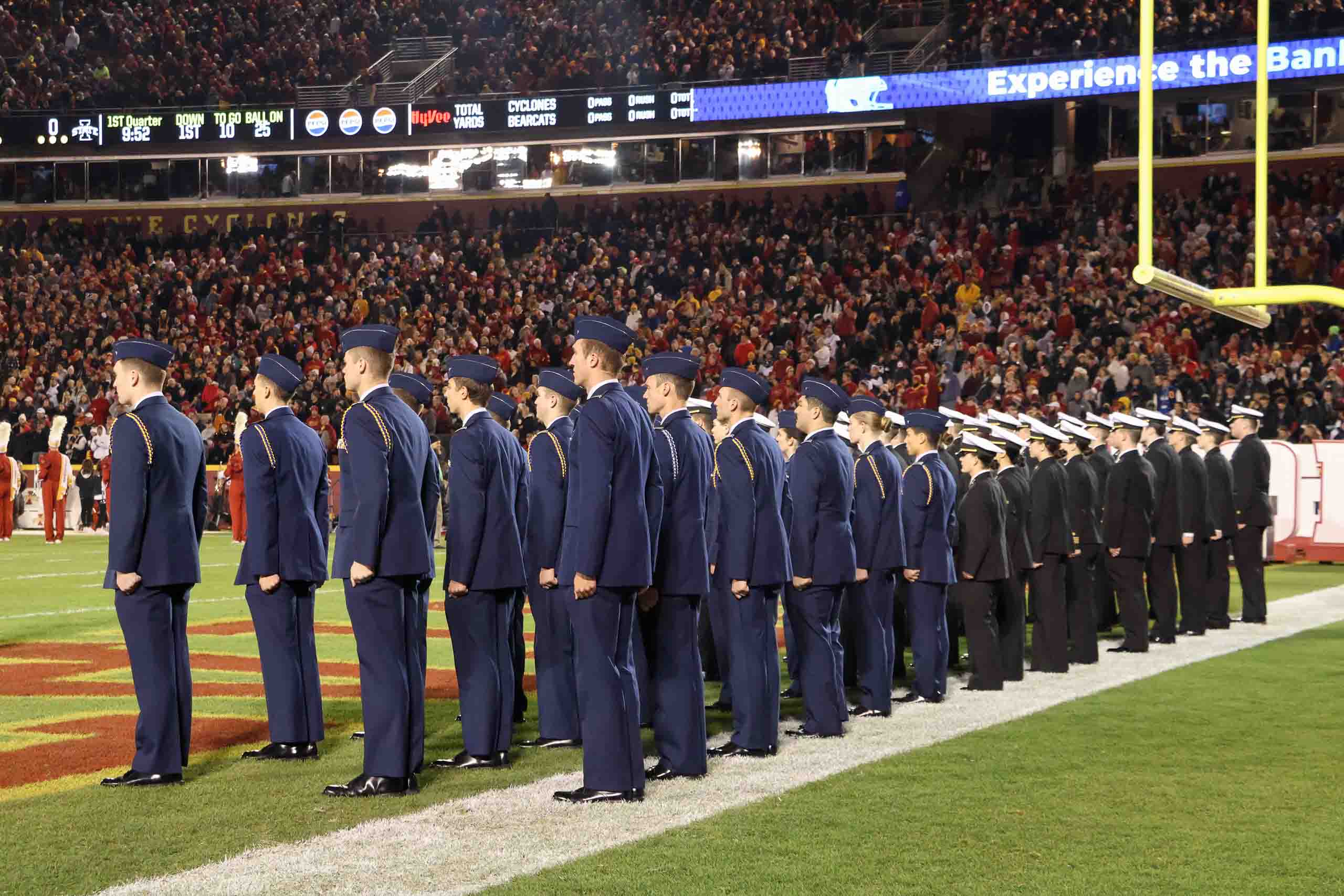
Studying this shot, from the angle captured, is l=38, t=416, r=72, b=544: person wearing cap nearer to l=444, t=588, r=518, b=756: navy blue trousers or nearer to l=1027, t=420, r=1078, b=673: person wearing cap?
l=1027, t=420, r=1078, b=673: person wearing cap

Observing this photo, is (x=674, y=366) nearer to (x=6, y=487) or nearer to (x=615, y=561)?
(x=615, y=561)

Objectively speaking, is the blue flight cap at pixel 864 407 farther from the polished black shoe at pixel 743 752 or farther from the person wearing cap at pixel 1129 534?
the person wearing cap at pixel 1129 534

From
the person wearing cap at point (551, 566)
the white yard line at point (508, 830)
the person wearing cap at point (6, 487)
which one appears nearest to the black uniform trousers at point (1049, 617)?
the white yard line at point (508, 830)

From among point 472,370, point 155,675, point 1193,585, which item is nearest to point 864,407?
point 472,370

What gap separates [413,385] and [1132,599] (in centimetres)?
650

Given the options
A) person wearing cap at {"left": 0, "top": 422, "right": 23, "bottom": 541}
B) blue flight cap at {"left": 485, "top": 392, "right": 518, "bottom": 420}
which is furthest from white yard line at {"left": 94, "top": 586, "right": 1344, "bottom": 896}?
person wearing cap at {"left": 0, "top": 422, "right": 23, "bottom": 541}

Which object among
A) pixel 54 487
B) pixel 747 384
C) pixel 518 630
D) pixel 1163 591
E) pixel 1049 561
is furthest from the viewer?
pixel 54 487

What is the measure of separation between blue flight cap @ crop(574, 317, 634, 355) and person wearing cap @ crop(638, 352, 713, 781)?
200mm

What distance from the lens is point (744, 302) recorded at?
30.6 m

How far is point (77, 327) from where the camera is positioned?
33.7 meters

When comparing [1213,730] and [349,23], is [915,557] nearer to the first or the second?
[1213,730]

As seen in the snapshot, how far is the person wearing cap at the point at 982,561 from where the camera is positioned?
10375mm

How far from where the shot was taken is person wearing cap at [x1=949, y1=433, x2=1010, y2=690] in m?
10.4

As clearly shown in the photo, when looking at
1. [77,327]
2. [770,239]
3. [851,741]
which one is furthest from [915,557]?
[77,327]
